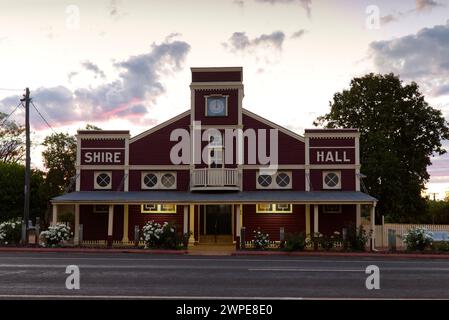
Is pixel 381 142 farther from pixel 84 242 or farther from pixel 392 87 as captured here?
pixel 84 242


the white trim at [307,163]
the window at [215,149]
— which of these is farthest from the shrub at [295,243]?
the window at [215,149]

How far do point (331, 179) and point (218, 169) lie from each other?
21.5 feet

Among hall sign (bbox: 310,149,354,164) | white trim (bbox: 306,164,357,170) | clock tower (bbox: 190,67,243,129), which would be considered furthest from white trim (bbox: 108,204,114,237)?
hall sign (bbox: 310,149,354,164)

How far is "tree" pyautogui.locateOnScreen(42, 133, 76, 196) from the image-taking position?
45.4 m

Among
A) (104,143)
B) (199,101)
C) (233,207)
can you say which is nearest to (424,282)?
(233,207)

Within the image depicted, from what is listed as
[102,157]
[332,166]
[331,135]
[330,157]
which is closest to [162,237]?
[102,157]

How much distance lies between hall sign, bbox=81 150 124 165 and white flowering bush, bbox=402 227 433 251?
53.7ft

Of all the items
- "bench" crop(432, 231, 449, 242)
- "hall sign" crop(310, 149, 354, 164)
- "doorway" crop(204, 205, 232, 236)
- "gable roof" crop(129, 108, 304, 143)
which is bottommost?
"bench" crop(432, 231, 449, 242)

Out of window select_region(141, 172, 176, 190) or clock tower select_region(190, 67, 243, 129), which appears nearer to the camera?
clock tower select_region(190, 67, 243, 129)

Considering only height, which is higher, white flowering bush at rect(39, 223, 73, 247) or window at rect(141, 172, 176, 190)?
window at rect(141, 172, 176, 190)

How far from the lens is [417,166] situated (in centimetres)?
3922

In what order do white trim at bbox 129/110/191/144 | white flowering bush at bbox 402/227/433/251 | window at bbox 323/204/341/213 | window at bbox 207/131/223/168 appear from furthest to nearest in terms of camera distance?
white trim at bbox 129/110/191/144
window at bbox 207/131/223/168
window at bbox 323/204/341/213
white flowering bush at bbox 402/227/433/251

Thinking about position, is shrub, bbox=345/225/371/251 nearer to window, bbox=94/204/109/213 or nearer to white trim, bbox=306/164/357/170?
white trim, bbox=306/164/357/170

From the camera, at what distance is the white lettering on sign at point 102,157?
3034 cm
